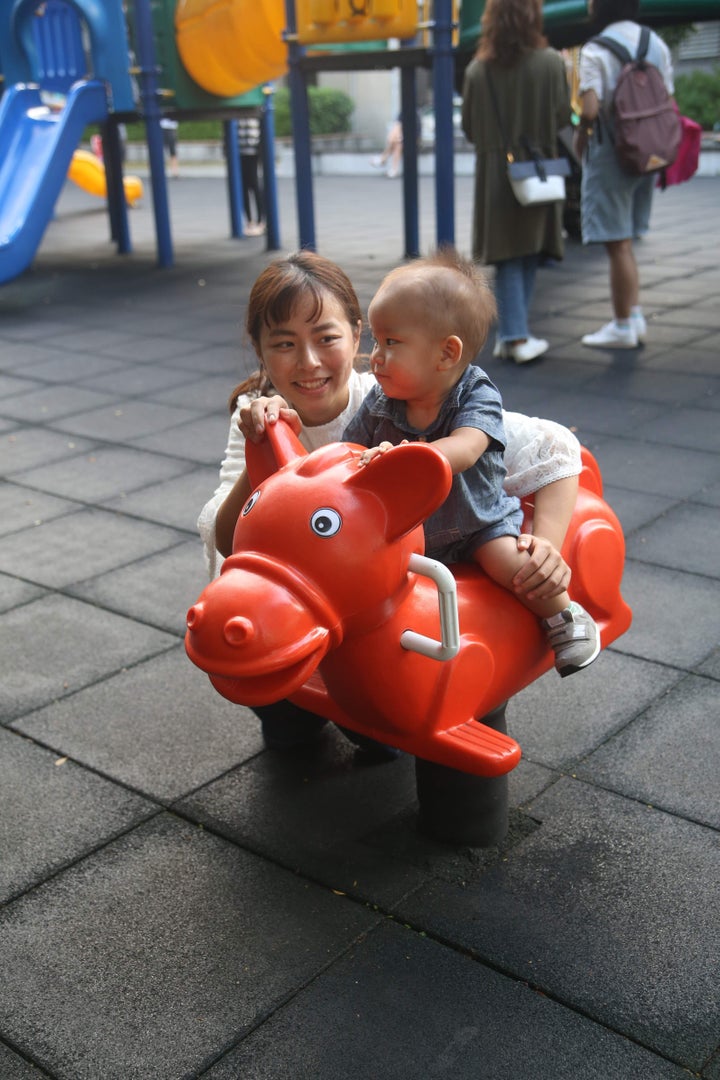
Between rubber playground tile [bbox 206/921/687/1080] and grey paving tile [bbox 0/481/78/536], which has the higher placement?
rubber playground tile [bbox 206/921/687/1080]

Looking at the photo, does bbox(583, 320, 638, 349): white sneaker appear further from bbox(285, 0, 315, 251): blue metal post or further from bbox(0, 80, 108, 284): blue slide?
bbox(0, 80, 108, 284): blue slide

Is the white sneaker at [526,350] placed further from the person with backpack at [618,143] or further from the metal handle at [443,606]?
the metal handle at [443,606]

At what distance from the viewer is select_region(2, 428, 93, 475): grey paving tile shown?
5.15m

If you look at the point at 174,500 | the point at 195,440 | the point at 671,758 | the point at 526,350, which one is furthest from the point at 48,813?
the point at 526,350

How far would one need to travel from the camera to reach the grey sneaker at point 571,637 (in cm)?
232

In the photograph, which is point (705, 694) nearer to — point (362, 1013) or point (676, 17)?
point (362, 1013)

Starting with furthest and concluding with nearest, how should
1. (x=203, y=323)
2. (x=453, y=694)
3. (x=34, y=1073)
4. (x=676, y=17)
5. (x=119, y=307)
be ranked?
(x=119, y=307) < (x=203, y=323) < (x=676, y=17) < (x=453, y=694) < (x=34, y=1073)

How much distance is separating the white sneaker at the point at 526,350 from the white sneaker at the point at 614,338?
36 cm

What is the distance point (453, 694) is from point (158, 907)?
735 mm

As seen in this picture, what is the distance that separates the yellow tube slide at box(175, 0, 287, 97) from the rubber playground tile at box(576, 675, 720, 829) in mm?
8466

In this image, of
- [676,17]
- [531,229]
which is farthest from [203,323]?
[676,17]

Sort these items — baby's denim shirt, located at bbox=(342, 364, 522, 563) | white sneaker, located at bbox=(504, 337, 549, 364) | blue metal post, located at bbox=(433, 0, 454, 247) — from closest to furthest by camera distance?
baby's denim shirt, located at bbox=(342, 364, 522, 563) → white sneaker, located at bbox=(504, 337, 549, 364) → blue metal post, located at bbox=(433, 0, 454, 247)

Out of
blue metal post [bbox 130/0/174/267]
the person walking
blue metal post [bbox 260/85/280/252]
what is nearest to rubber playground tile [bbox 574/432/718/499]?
blue metal post [bbox 130/0/174/267]

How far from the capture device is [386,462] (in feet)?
6.07
